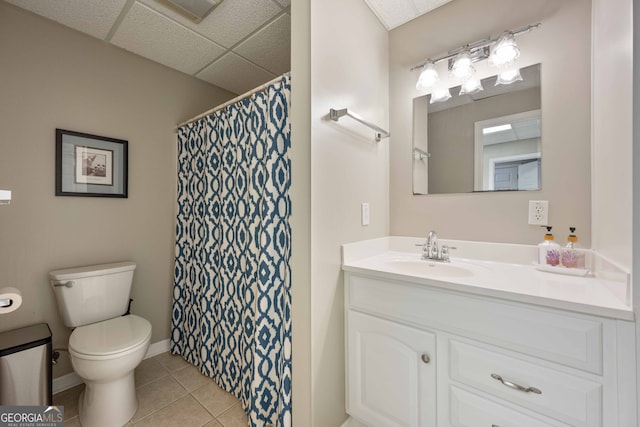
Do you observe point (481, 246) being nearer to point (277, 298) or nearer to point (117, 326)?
point (277, 298)

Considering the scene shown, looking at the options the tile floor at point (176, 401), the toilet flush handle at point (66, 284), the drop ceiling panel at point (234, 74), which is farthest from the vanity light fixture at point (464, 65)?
the toilet flush handle at point (66, 284)

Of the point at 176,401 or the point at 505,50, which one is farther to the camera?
the point at 176,401

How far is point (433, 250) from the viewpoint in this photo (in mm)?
1459

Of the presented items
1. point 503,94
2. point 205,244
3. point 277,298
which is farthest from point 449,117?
point 205,244

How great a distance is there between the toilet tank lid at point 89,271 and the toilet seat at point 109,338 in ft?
1.02

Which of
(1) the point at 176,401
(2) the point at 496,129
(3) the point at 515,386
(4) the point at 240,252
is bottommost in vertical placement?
(1) the point at 176,401

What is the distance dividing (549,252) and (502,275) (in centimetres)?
29

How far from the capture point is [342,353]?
1.35 m

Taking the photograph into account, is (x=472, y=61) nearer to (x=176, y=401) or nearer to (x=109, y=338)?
(x=109, y=338)

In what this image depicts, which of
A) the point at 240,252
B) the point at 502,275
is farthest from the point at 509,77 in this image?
the point at 240,252

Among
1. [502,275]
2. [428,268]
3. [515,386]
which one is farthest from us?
[428,268]

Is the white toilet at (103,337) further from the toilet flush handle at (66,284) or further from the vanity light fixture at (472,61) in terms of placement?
the vanity light fixture at (472,61)

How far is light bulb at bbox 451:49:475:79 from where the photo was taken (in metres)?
1.43

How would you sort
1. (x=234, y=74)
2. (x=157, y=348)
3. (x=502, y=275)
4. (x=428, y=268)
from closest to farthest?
(x=502, y=275), (x=428, y=268), (x=157, y=348), (x=234, y=74)
